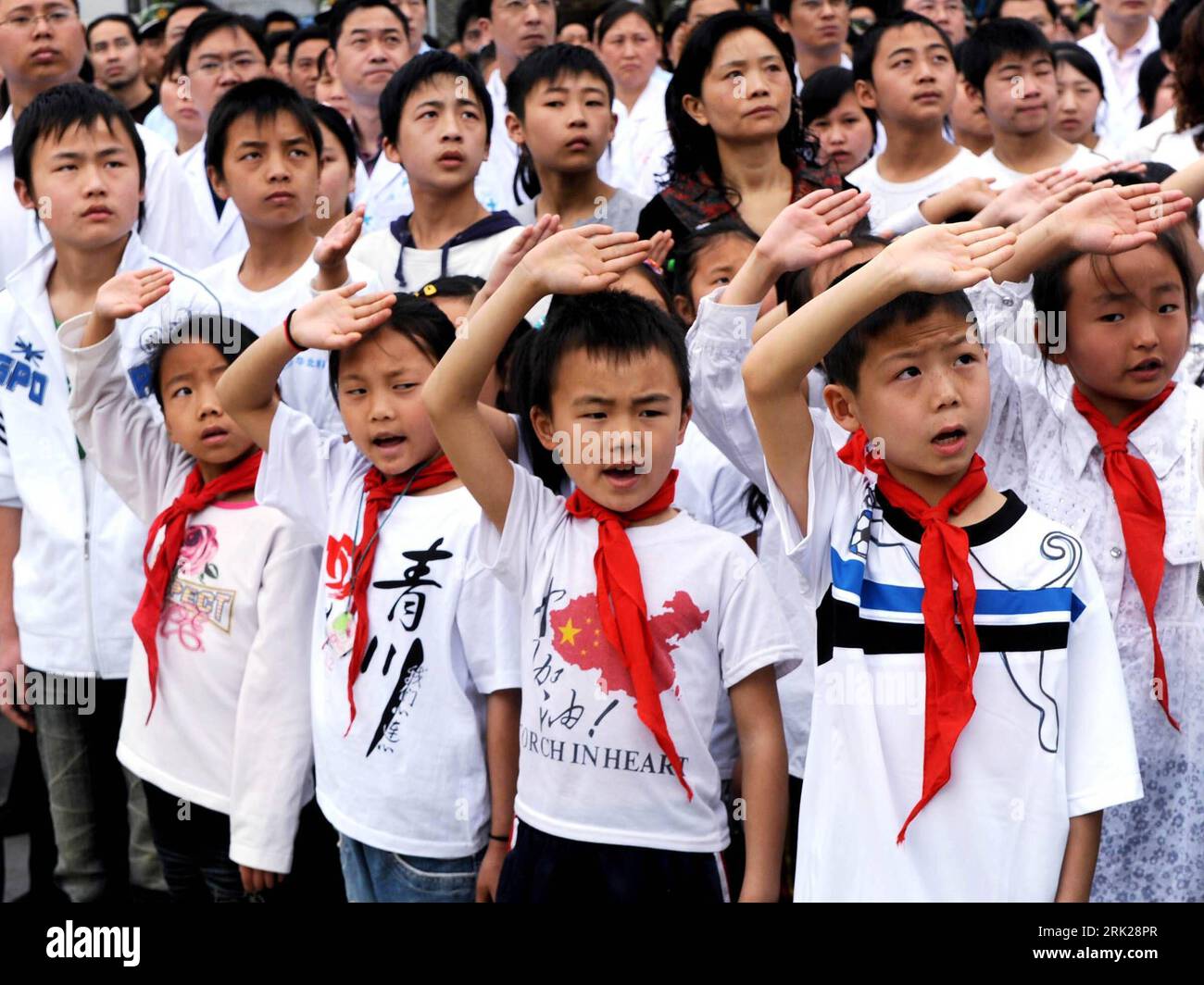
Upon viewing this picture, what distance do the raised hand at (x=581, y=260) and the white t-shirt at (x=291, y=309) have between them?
110 centimetres

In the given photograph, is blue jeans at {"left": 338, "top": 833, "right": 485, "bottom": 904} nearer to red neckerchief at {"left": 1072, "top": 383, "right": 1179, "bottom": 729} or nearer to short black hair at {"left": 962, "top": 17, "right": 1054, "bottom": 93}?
red neckerchief at {"left": 1072, "top": 383, "right": 1179, "bottom": 729}

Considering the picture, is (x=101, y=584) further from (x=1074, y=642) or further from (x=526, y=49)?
(x=526, y=49)

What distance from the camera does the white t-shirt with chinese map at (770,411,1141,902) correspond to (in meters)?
2.29

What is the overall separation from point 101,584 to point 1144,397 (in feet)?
7.72

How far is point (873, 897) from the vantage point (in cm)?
234

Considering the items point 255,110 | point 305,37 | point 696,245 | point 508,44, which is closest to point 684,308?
point 696,245

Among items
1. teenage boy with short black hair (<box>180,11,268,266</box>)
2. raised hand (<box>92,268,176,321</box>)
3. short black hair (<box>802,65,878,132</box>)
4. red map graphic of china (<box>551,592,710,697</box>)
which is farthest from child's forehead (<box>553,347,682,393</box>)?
teenage boy with short black hair (<box>180,11,268,266</box>)

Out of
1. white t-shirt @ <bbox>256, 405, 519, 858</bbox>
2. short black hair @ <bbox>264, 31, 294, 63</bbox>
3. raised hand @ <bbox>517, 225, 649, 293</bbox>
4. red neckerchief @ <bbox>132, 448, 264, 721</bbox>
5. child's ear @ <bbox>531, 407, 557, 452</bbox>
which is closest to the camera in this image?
raised hand @ <bbox>517, 225, 649, 293</bbox>

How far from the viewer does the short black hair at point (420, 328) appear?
9.82 feet

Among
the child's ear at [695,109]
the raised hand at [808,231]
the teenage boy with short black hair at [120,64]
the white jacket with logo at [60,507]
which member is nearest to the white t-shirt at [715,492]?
the raised hand at [808,231]

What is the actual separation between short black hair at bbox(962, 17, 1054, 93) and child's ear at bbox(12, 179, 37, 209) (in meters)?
2.85

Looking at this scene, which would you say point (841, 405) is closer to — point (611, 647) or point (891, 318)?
point (891, 318)

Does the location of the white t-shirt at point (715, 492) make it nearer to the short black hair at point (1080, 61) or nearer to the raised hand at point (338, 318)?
the raised hand at point (338, 318)

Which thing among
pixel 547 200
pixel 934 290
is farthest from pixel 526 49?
pixel 934 290
